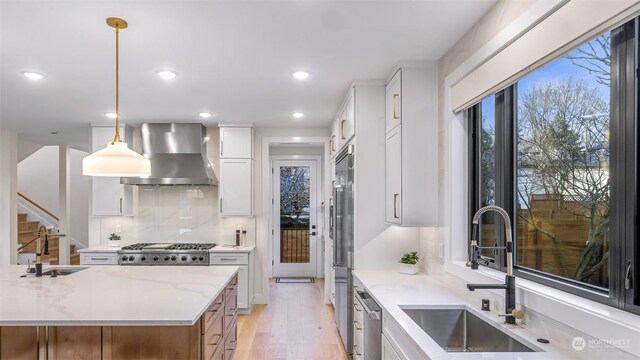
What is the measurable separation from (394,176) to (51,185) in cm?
897

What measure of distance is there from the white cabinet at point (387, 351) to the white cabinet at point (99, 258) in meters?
3.71

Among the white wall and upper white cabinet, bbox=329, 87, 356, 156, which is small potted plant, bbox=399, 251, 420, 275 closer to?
upper white cabinet, bbox=329, 87, 356, 156

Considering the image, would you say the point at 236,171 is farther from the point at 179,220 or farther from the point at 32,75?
the point at 32,75

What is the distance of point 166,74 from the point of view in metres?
3.07

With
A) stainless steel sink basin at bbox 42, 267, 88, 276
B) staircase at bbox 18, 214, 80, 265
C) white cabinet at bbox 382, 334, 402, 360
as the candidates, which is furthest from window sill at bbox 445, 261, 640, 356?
staircase at bbox 18, 214, 80, 265

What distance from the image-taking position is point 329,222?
515cm

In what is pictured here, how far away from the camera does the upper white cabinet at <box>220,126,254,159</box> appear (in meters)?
5.13

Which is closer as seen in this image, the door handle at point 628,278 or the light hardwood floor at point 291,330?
the door handle at point 628,278

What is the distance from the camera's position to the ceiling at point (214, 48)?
2.07m

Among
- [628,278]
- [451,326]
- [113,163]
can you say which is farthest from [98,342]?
[628,278]

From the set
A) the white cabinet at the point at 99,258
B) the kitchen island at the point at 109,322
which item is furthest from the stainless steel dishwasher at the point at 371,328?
the white cabinet at the point at 99,258

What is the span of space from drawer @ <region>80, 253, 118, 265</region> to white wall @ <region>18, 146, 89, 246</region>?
479 cm

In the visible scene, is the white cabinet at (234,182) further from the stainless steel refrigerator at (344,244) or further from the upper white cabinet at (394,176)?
the upper white cabinet at (394,176)

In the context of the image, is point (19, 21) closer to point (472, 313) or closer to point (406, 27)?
point (406, 27)
